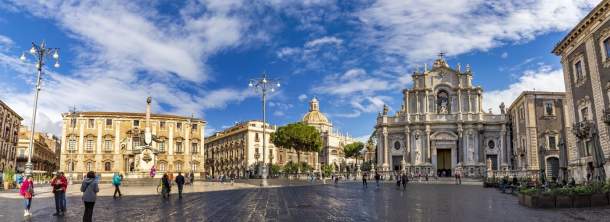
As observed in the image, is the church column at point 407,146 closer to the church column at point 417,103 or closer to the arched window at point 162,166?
the church column at point 417,103

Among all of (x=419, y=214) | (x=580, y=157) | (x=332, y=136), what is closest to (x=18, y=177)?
(x=419, y=214)

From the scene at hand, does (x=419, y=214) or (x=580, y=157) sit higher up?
(x=580, y=157)

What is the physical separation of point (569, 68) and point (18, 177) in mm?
43926

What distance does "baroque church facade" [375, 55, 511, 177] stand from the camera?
63.0 metres

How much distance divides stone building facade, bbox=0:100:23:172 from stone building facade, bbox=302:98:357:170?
64.2 metres

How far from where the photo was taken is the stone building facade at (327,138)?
4456 inches

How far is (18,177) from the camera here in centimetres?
3809

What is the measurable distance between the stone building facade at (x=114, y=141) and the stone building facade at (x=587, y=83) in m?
53.8

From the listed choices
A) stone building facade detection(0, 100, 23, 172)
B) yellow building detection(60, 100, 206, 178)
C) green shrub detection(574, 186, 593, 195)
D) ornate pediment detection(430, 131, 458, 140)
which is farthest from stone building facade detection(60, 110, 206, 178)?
green shrub detection(574, 186, 593, 195)

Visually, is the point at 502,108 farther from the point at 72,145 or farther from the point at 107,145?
the point at 72,145

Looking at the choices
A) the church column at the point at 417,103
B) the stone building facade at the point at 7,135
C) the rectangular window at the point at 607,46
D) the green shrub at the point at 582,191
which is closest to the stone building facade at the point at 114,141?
the stone building facade at the point at 7,135

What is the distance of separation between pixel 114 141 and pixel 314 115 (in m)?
59.9

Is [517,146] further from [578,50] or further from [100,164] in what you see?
[100,164]

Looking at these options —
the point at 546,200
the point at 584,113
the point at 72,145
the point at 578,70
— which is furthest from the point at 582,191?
the point at 72,145
